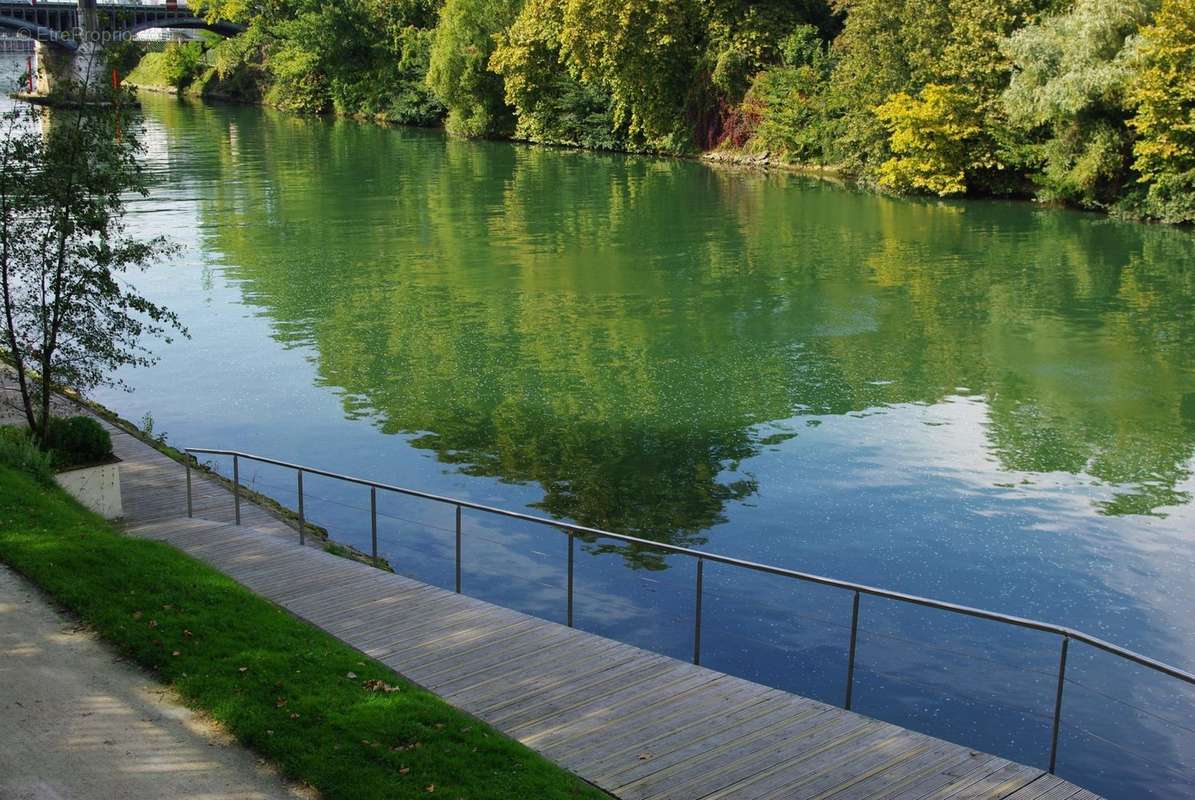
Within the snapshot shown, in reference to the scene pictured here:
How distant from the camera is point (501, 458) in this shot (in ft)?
77.5

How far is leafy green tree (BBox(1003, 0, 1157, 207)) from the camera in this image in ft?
157

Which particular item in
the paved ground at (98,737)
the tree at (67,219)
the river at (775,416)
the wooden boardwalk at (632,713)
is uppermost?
the tree at (67,219)

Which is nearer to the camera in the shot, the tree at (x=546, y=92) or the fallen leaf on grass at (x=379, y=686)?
the fallen leaf on grass at (x=379, y=686)

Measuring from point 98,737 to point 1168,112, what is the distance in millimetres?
46257

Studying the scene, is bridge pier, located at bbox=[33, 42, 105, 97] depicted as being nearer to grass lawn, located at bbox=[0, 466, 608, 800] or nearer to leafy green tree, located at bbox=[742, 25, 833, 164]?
grass lawn, located at bbox=[0, 466, 608, 800]

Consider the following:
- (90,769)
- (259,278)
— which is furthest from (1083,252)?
(90,769)

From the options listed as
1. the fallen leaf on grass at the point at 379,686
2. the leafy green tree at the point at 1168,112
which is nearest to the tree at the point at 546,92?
the leafy green tree at the point at 1168,112

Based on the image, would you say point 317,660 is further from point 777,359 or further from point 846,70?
point 846,70

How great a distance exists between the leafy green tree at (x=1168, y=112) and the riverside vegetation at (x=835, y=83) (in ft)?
0.23

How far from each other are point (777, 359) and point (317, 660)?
70.4 feet

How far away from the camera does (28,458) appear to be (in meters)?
17.2

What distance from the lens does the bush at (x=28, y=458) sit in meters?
17.1

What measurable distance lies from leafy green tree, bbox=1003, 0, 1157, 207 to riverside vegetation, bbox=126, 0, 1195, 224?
8 centimetres

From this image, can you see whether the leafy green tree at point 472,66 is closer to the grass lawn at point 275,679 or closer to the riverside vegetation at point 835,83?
the riverside vegetation at point 835,83
